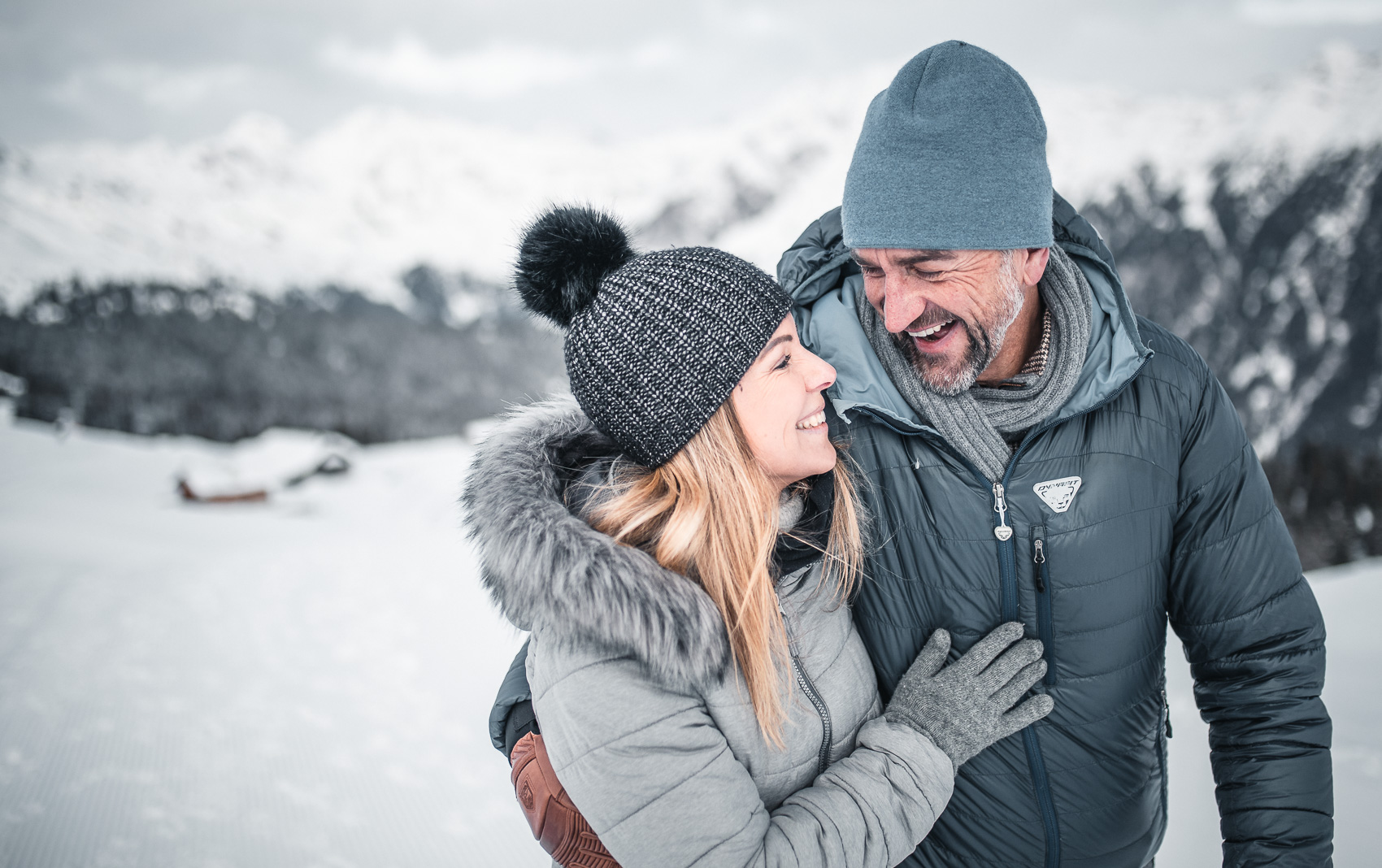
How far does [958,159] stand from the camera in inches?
53.4

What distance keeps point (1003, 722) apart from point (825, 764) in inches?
14.5

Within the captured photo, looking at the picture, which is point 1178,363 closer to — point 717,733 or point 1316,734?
point 1316,734

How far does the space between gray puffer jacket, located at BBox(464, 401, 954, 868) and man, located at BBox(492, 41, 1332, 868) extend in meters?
0.29

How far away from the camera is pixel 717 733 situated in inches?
44.8

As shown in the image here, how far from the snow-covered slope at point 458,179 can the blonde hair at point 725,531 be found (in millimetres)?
49135

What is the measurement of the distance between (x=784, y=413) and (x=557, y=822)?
0.85 metres

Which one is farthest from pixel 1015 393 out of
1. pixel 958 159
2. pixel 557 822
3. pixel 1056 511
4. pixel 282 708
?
pixel 282 708

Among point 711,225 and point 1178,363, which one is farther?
point 711,225

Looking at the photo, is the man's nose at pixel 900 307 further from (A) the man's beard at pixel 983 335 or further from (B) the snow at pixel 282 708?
(B) the snow at pixel 282 708

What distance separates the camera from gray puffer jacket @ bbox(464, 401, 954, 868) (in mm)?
1062

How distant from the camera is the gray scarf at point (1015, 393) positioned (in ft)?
4.58

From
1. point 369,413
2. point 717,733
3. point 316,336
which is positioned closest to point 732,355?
point 717,733

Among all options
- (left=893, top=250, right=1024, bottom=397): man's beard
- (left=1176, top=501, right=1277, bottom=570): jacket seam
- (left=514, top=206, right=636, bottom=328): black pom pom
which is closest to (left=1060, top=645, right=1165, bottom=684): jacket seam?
(left=1176, top=501, right=1277, bottom=570): jacket seam

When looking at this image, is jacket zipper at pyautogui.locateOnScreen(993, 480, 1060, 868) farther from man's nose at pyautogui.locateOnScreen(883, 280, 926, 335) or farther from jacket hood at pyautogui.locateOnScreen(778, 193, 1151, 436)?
man's nose at pyautogui.locateOnScreen(883, 280, 926, 335)
